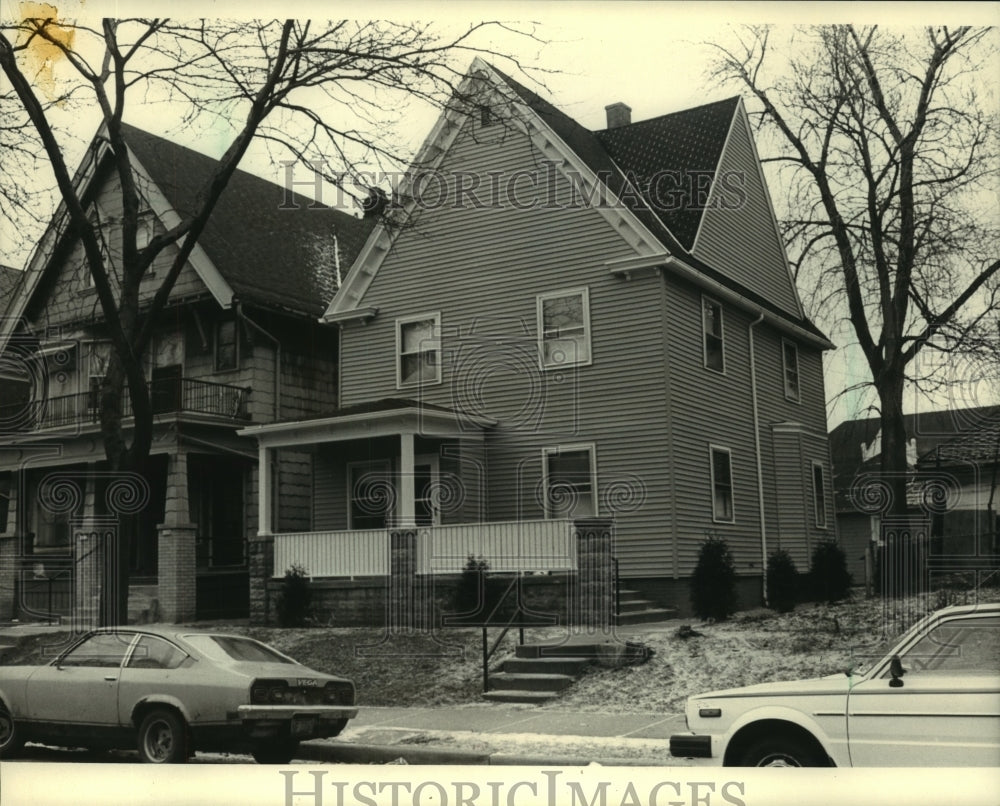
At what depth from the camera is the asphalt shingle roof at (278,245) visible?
1850 cm

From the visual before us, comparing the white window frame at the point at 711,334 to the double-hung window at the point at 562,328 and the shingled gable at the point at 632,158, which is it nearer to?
the shingled gable at the point at 632,158

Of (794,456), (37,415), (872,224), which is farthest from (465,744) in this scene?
(37,415)

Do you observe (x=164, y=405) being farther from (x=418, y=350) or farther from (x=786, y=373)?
(x=786, y=373)

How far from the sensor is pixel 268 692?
10.1 m

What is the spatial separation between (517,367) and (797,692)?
10.3 metres

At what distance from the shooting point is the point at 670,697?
11.9 m

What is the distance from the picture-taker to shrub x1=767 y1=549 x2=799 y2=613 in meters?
14.7

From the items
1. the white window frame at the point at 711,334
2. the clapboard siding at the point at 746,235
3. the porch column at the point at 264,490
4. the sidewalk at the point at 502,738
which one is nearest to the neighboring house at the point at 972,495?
the sidewalk at the point at 502,738

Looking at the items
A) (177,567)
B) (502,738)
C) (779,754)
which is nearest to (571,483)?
(177,567)

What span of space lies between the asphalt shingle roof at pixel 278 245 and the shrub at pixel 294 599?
17.1 feet

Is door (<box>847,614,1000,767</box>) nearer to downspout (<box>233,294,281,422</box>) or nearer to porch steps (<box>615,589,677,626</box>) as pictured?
porch steps (<box>615,589,677,626</box>)

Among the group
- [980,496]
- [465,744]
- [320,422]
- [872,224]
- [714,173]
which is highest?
[714,173]

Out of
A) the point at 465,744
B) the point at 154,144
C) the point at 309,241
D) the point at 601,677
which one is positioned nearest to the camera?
the point at 465,744

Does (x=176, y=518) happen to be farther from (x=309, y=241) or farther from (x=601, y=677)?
(x=601, y=677)
